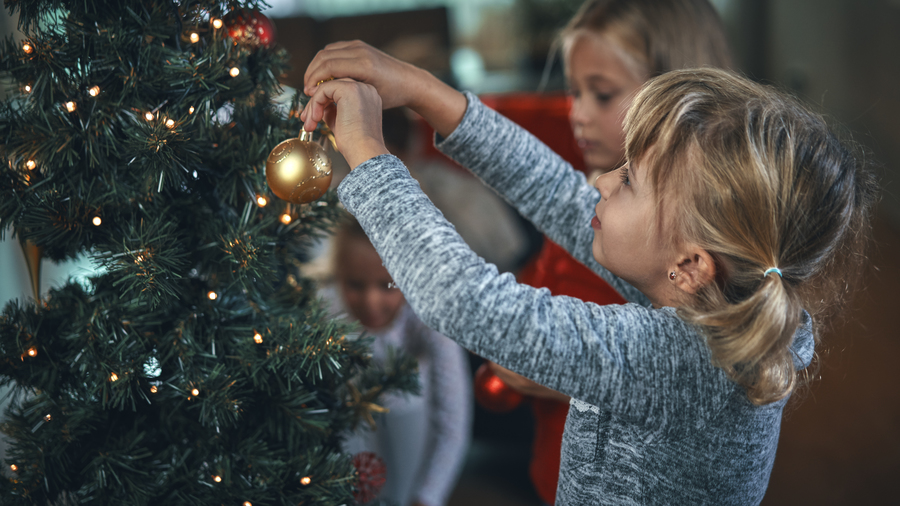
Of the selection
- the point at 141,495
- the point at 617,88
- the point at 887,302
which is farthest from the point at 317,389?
the point at 887,302

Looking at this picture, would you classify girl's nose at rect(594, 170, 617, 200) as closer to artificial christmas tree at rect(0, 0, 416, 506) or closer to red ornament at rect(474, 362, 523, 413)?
artificial christmas tree at rect(0, 0, 416, 506)

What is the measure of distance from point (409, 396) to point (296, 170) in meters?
0.87

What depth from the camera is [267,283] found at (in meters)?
0.66

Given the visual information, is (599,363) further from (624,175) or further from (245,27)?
(245,27)

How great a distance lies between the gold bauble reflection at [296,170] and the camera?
552 mm

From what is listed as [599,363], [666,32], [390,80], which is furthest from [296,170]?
[666,32]

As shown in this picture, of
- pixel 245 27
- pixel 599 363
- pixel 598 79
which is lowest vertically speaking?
pixel 599 363

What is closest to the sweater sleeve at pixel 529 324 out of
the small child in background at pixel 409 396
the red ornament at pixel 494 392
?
the red ornament at pixel 494 392

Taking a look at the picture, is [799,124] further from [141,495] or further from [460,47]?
[460,47]

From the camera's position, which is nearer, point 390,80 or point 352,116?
point 352,116

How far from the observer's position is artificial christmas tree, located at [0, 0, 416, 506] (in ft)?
1.83

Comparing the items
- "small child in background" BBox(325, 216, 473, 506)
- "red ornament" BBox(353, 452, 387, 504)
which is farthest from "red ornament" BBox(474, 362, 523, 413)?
"small child in background" BBox(325, 216, 473, 506)

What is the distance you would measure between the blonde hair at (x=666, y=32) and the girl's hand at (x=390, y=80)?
1.69ft

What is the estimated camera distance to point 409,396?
1329mm
